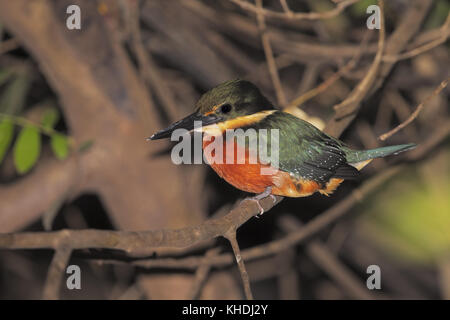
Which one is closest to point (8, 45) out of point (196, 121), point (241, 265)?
point (196, 121)

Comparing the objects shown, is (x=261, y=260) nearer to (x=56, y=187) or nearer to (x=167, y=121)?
(x=167, y=121)

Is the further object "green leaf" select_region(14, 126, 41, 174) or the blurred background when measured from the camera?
the blurred background

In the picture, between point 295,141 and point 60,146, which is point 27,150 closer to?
point 60,146

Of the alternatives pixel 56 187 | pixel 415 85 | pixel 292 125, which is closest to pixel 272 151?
pixel 292 125

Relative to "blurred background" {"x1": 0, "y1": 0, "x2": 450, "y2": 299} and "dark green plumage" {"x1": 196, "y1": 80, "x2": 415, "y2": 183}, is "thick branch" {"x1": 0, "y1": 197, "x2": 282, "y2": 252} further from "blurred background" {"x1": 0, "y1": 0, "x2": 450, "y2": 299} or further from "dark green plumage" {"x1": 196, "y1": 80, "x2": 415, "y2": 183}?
"blurred background" {"x1": 0, "y1": 0, "x2": 450, "y2": 299}

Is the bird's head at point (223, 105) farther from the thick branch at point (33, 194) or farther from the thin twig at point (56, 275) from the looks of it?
the thick branch at point (33, 194)

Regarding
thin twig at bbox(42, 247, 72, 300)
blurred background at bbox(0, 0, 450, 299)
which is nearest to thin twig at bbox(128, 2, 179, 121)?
blurred background at bbox(0, 0, 450, 299)
